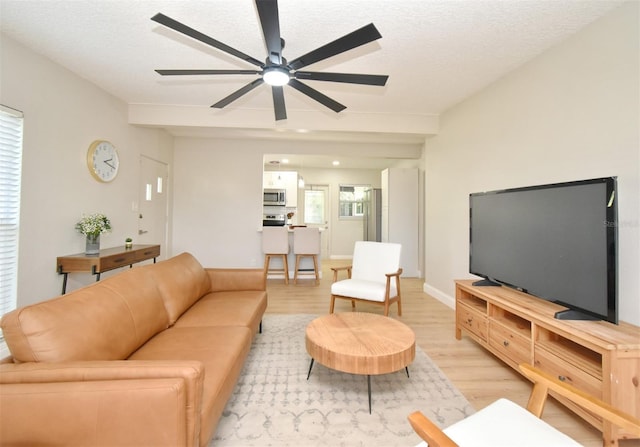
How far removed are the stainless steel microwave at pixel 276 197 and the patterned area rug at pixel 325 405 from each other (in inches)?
169

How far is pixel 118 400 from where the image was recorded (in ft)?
3.12

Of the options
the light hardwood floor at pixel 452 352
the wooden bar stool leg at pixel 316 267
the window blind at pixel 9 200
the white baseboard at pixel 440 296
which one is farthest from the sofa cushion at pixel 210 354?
the wooden bar stool leg at pixel 316 267

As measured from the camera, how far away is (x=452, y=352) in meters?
2.52

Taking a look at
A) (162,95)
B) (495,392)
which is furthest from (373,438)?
(162,95)

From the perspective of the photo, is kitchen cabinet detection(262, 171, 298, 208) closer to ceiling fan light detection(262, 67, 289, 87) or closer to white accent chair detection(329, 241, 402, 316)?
white accent chair detection(329, 241, 402, 316)

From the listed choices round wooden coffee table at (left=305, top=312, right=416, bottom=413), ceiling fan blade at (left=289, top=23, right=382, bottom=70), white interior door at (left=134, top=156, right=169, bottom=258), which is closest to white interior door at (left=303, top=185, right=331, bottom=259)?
white interior door at (left=134, top=156, right=169, bottom=258)

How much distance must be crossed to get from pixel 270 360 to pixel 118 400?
1519mm

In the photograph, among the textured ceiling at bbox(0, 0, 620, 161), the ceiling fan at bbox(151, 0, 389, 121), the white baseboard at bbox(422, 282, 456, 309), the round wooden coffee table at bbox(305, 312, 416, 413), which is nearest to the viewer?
the ceiling fan at bbox(151, 0, 389, 121)

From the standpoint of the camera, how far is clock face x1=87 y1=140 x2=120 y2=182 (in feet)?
10.4

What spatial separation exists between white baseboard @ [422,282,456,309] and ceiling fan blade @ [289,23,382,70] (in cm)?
319

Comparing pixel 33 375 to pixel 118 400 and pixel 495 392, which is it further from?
pixel 495 392

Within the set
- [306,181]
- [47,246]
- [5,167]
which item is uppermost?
[306,181]

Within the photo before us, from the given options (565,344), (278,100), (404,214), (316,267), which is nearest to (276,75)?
(278,100)

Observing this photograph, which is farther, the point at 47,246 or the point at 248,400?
the point at 47,246
